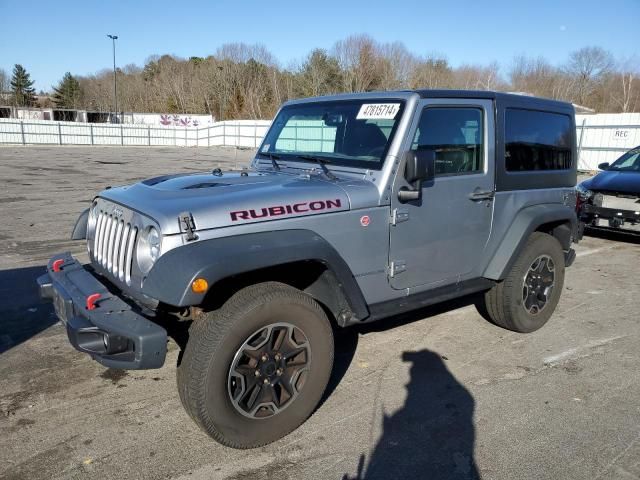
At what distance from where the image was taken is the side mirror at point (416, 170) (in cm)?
333

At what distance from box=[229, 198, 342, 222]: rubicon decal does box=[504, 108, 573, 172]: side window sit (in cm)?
185

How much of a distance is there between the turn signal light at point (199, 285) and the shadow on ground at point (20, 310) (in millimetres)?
2513

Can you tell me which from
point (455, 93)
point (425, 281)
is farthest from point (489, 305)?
point (455, 93)

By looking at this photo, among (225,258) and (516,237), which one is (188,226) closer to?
(225,258)

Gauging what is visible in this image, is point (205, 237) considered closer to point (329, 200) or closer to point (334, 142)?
point (329, 200)

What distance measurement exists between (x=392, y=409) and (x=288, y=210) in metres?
1.51

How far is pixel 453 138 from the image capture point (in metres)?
3.90

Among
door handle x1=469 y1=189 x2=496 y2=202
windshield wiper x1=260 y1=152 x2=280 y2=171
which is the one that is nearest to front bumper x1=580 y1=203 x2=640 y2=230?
door handle x1=469 y1=189 x2=496 y2=202

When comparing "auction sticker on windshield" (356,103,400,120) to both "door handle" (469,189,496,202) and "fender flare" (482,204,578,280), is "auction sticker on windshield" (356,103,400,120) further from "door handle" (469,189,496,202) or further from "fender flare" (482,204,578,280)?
"fender flare" (482,204,578,280)

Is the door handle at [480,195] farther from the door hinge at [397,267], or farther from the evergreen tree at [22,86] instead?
the evergreen tree at [22,86]

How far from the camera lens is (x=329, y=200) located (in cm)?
321

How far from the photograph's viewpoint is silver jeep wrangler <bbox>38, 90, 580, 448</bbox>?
276 cm

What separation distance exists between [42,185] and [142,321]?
44.2 feet

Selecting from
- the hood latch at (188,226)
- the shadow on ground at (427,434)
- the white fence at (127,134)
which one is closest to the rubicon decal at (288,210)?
the hood latch at (188,226)
